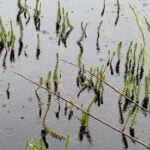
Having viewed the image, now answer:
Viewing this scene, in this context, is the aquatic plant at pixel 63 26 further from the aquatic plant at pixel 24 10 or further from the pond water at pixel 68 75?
the aquatic plant at pixel 24 10

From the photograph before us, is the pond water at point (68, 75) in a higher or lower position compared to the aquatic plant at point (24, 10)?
lower

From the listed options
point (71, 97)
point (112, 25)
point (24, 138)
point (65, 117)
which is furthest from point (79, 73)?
point (112, 25)

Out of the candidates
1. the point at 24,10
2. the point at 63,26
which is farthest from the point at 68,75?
the point at 24,10

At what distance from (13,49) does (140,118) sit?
93.4 inches

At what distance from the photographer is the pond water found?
4.16 metres

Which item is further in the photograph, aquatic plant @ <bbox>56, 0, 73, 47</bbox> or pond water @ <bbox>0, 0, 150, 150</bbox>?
aquatic plant @ <bbox>56, 0, 73, 47</bbox>

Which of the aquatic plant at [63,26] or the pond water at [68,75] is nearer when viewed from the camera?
the pond water at [68,75]

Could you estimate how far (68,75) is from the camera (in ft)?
17.5

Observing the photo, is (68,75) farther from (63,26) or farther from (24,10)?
(24,10)

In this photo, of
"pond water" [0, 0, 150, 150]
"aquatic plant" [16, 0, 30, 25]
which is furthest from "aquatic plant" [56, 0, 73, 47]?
"aquatic plant" [16, 0, 30, 25]

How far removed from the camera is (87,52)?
6.11 metres

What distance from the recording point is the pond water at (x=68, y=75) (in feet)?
13.7

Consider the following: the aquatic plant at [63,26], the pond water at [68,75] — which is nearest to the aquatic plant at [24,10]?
the pond water at [68,75]

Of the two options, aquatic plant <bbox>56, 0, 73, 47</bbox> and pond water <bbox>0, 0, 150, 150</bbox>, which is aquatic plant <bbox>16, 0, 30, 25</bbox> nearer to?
pond water <bbox>0, 0, 150, 150</bbox>
